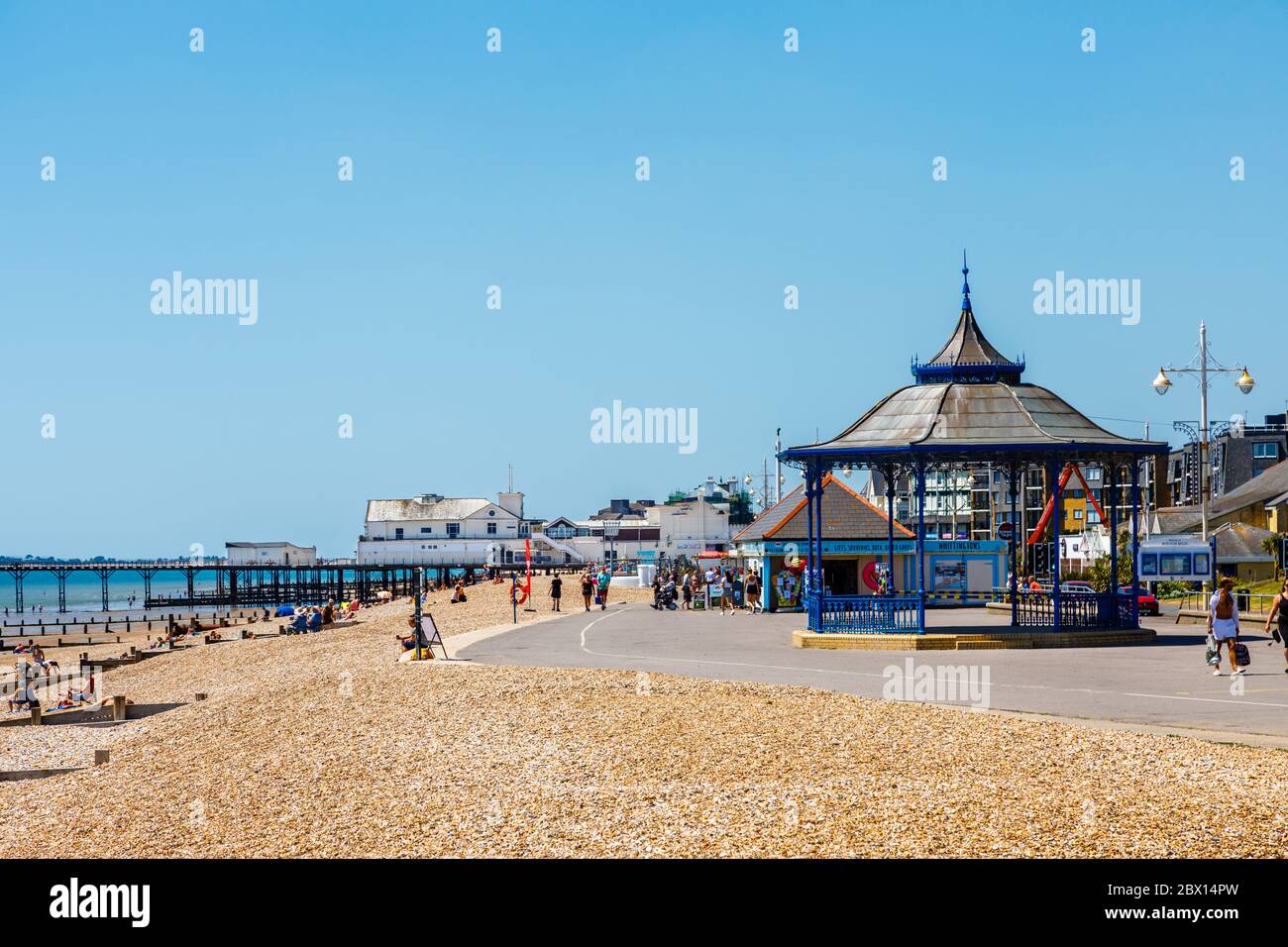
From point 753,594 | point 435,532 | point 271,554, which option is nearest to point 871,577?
point 753,594

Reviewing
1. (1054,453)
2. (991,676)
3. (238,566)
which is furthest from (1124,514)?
(238,566)

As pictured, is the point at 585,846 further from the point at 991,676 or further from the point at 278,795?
the point at 991,676

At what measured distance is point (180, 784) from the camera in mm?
15891

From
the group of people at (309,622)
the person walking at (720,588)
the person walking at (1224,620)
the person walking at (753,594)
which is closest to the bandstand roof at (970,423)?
the person walking at (1224,620)

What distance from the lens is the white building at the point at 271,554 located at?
533 feet

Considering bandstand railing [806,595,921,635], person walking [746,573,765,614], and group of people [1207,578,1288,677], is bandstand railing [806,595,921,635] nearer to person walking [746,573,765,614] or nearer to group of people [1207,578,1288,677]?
group of people [1207,578,1288,677]

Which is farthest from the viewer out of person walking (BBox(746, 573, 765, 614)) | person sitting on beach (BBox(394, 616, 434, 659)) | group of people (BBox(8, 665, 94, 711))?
person walking (BBox(746, 573, 765, 614))

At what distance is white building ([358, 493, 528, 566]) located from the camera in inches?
6211

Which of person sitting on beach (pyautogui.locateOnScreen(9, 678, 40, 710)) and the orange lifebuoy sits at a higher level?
the orange lifebuoy

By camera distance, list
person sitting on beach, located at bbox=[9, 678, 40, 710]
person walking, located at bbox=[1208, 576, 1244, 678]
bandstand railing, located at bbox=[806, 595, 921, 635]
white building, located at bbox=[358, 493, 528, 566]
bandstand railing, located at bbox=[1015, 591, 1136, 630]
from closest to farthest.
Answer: person walking, located at bbox=[1208, 576, 1244, 678] < person sitting on beach, located at bbox=[9, 678, 40, 710] < bandstand railing, located at bbox=[806, 595, 921, 635] < bandstand railing, located at bbox=[1015, 591, 1136, 630] < white building, located at bbox=[358, 493, 528, 566]

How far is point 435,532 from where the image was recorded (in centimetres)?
15962

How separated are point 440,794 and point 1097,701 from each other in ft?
30.5

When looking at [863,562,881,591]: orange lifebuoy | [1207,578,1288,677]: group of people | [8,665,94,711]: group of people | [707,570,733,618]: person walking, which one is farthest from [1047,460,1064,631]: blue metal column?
[8,665,94,711]: group of people

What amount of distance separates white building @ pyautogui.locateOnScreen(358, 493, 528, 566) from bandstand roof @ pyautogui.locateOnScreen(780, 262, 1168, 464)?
127 metres
